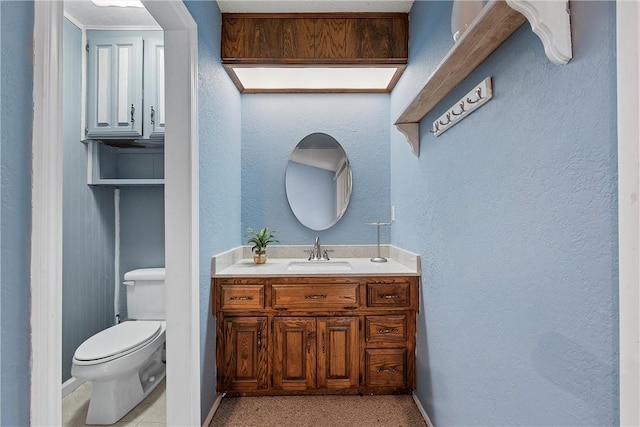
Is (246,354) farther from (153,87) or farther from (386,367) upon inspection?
(153,87)

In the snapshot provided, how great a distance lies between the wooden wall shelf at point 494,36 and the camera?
2.27ft

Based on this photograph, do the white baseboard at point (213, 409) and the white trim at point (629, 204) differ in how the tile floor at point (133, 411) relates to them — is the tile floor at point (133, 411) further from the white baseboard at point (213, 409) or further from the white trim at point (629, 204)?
the white trim at point (629, 204)

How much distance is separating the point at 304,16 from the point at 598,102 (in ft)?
6.11

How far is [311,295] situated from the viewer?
6.38ft

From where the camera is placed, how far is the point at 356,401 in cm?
194

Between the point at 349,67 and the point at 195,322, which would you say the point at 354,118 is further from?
the point at 195,322

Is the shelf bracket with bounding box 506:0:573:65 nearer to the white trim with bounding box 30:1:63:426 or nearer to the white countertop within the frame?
the white trim with bounding box 30:1:63:426

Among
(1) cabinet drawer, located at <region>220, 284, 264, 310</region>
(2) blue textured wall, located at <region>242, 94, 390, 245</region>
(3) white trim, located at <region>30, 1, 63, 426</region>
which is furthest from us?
(2) blue textured wall, located at <region>242, 94, 390, 245</region>

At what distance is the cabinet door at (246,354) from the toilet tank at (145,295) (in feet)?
2.28

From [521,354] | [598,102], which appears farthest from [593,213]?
[521,354]

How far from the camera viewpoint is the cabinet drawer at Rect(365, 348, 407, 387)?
6.46 feet

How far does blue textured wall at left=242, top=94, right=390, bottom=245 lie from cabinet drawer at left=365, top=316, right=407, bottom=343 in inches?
29.9

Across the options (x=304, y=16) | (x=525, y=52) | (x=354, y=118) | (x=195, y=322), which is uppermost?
(x=304, y=16)

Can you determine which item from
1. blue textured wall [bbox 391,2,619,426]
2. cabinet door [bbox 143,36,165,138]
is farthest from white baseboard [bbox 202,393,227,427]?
cabinet door [bbox 143,36,165,138]
